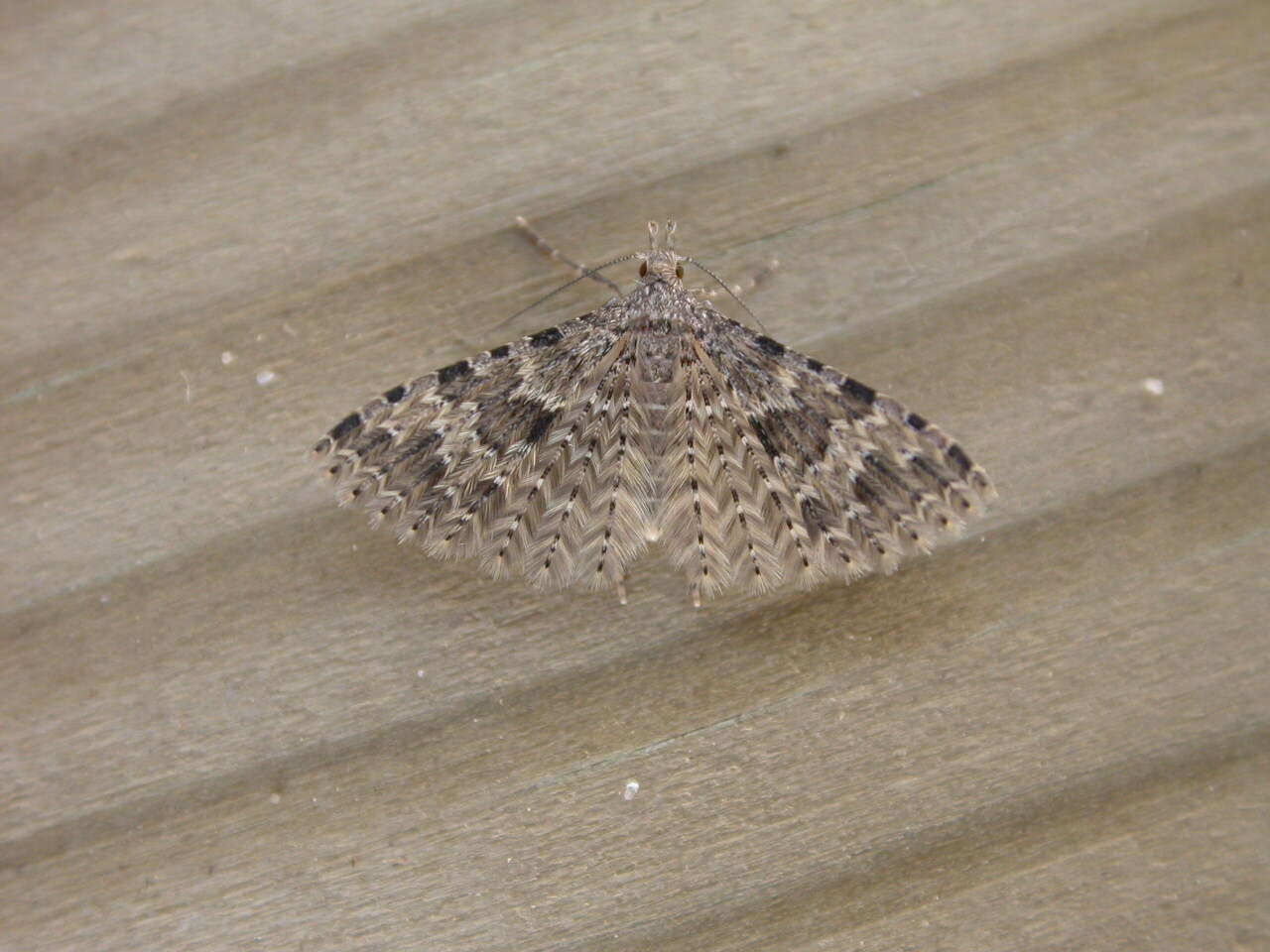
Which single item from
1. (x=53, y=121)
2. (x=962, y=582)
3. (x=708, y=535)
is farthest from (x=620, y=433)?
(x=53, y=121)

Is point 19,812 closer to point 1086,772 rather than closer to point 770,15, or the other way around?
point 1086,772

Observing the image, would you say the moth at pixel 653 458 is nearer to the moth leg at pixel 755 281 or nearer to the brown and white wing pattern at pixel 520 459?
the brown and white wing pattern at pixel 520 459

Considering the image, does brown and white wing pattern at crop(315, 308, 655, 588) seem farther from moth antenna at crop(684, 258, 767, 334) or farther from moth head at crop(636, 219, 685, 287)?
moth antenna at crop(684, 258, 767, 334)

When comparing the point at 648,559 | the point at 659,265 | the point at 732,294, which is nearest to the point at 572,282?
the point at 659,265

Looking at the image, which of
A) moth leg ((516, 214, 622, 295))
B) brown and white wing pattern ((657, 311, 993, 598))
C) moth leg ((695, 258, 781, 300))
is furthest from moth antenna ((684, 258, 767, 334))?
moth leg ((516, 214, 622, 295))

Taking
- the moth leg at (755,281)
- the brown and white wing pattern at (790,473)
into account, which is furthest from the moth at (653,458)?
the moth leg at (755,281)

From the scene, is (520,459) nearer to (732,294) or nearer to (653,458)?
(653,458)
